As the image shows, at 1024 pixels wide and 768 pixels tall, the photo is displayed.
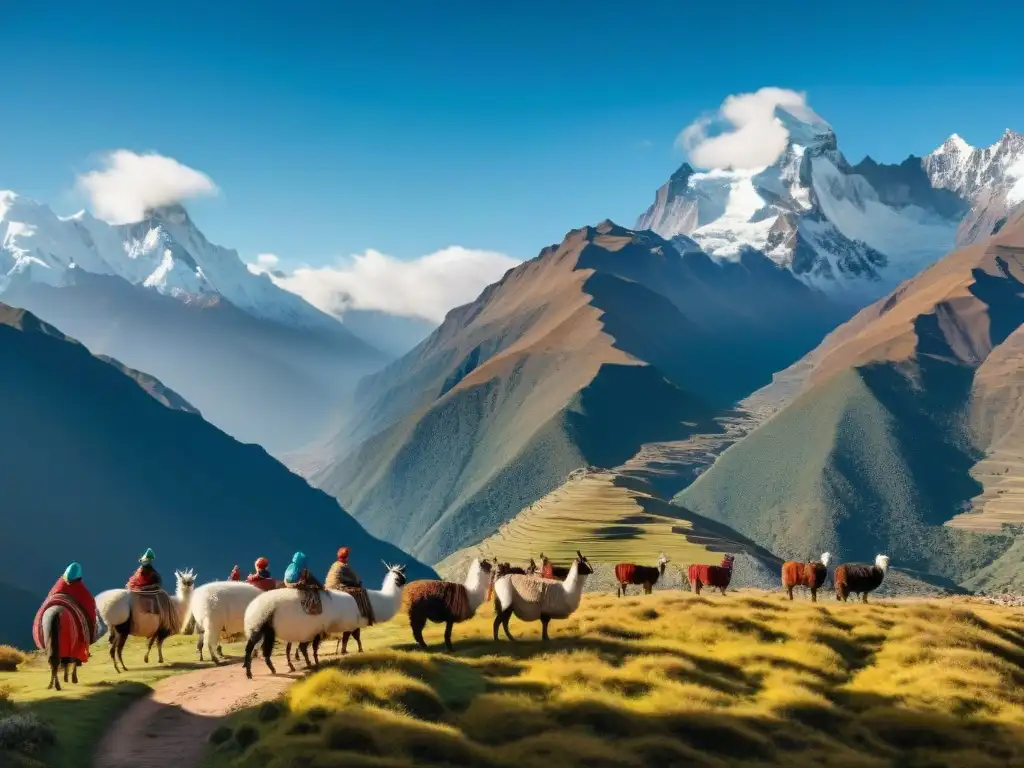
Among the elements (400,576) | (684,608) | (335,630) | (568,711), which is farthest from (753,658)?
(335,630)

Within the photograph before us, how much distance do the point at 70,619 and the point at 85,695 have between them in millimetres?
3166

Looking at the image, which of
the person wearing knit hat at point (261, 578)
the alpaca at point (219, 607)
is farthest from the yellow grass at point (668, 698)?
the alpaca at point (219, 607)

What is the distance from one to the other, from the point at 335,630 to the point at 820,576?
33640mm

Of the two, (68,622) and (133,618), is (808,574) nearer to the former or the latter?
(133,618)

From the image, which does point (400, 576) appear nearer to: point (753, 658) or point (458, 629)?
point (458, 629)

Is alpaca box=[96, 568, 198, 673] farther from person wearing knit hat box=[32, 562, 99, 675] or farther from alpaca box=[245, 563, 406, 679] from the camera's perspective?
alpaca box=[245, 563, 406, 679]

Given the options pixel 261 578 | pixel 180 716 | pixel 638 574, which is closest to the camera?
pixel 180 716

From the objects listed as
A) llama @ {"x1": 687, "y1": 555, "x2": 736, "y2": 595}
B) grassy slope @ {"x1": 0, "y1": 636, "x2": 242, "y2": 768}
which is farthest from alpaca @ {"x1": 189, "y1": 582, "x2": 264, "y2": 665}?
llama @ {"x1": 687, "y1": 555, "x2": 736, "y2": 595}

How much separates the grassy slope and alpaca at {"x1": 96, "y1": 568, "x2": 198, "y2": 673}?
1.19 m

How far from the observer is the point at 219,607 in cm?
3994

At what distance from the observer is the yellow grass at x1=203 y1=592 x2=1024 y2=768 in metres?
28.8

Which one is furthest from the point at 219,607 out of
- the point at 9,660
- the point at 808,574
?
the point at 808,574

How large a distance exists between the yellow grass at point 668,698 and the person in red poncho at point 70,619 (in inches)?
376

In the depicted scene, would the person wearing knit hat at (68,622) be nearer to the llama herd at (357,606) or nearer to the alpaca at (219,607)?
the llama herd at (357,606)
